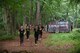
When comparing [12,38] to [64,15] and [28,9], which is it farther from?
[64,15]

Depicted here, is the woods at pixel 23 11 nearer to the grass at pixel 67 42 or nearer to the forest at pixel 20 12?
the forest at pixel 20 12

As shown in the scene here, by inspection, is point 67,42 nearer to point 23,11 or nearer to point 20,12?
point 23,11

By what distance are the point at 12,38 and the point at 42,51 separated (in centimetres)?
1281

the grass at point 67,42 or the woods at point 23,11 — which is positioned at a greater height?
the woods at point 23,11

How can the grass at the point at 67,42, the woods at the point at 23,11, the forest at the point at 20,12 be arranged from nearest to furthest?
the grass at the point at 67,42, the forest at the point at 20,12, the woods at the point at 23,11

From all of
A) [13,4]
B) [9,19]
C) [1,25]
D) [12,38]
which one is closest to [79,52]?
[13,4]

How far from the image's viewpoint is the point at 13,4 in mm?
22656

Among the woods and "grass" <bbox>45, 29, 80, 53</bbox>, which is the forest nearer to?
the woods

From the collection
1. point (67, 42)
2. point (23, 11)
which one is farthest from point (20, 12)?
point (67, 42)

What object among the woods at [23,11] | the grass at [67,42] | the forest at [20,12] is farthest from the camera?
the woods at [23,11]

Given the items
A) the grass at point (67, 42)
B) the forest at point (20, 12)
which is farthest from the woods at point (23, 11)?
the grass at point (67, 42)

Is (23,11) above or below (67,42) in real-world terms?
above

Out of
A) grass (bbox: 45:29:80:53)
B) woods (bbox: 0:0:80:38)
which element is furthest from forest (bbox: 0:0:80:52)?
grass (bbox: 45:29:80:53)

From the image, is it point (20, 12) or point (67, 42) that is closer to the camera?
point (67, 42)
